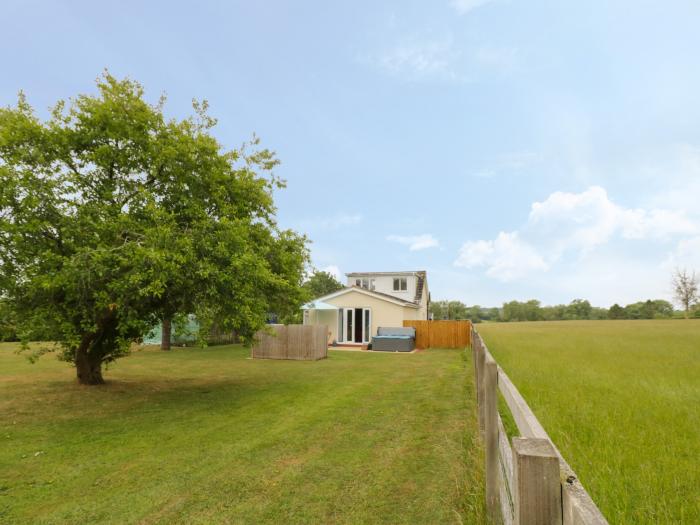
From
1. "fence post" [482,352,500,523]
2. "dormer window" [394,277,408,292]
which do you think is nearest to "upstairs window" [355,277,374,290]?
"dormer window" [394,277,408,292]

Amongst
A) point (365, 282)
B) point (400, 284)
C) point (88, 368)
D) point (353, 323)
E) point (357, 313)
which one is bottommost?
point (88, 368)

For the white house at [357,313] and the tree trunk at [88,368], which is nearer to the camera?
the tree trunk at [88,368]

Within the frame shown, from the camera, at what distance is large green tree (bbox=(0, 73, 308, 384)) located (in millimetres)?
7727

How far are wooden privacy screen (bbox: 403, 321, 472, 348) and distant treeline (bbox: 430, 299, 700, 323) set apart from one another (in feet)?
142

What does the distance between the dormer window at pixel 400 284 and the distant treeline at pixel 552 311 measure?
35.2 meters

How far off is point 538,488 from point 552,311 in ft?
381

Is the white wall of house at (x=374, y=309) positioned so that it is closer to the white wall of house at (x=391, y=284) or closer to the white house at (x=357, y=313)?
the white house at (x=357, y=313)

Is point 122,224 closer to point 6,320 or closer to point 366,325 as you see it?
point 6,320

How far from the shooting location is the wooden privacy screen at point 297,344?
731 inches

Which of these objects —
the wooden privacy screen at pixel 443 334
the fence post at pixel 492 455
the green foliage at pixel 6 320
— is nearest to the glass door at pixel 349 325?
the wooden privacy screen at pixel 443 334

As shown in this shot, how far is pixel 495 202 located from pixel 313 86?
1205cm

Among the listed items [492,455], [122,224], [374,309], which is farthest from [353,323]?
[492,455]

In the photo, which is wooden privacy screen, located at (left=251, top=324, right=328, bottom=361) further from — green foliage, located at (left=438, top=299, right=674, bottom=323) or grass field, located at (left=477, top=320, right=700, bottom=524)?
green foliage, located at (left=438, top=299, right=674, bottom=323)

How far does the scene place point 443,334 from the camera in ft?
80.5
